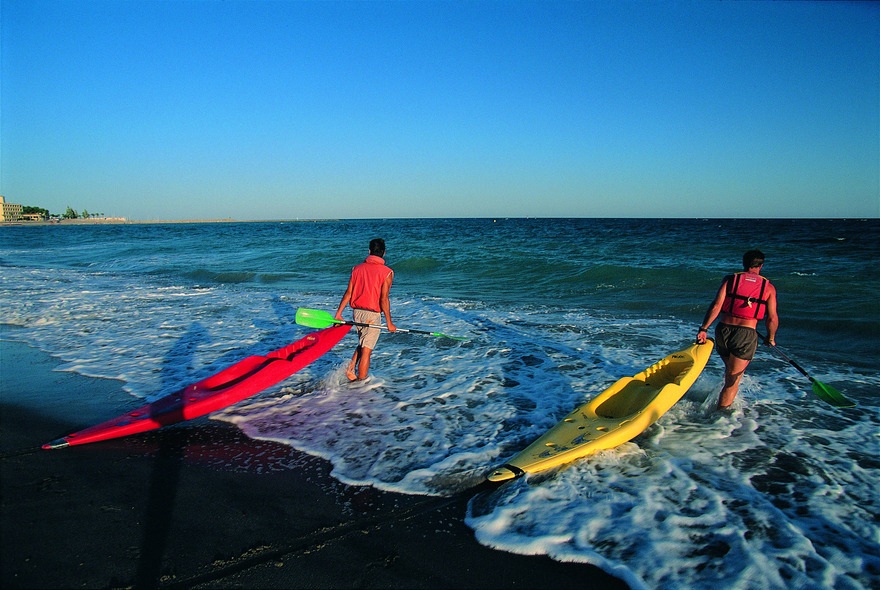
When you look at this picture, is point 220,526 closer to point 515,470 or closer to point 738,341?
point 515,470

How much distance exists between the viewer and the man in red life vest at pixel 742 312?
16.0 feet

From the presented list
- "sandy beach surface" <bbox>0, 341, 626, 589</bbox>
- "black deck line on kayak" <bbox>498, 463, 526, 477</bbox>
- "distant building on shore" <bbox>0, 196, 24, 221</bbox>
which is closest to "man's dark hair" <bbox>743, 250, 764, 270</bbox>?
"black deck line on kayak" <bbox>498, 463, 526, 477</bbox>

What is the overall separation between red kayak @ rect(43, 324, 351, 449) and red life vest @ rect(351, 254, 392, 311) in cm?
48

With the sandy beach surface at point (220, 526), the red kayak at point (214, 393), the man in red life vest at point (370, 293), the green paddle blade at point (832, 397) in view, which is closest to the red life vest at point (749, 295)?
the green paddle blade at point (832, 397)

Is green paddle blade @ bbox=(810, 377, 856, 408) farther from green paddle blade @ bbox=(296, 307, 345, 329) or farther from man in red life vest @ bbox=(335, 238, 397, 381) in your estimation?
green paddle blade @ bbox=(296, 307, 345, 329)

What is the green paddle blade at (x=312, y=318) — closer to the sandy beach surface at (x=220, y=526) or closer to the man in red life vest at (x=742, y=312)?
the sandy beach surface at (x=220, y=526)

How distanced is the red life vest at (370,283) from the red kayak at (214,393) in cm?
48

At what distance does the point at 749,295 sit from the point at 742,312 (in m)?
0.19

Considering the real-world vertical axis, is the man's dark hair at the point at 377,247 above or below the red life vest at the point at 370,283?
above

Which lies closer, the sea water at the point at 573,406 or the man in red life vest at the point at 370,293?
the sea water at the point at 573,406

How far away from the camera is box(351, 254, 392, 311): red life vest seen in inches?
225

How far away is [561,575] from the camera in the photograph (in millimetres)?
2730

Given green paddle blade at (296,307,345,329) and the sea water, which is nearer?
the sea water

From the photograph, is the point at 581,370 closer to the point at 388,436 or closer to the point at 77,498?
the point at 388,436
